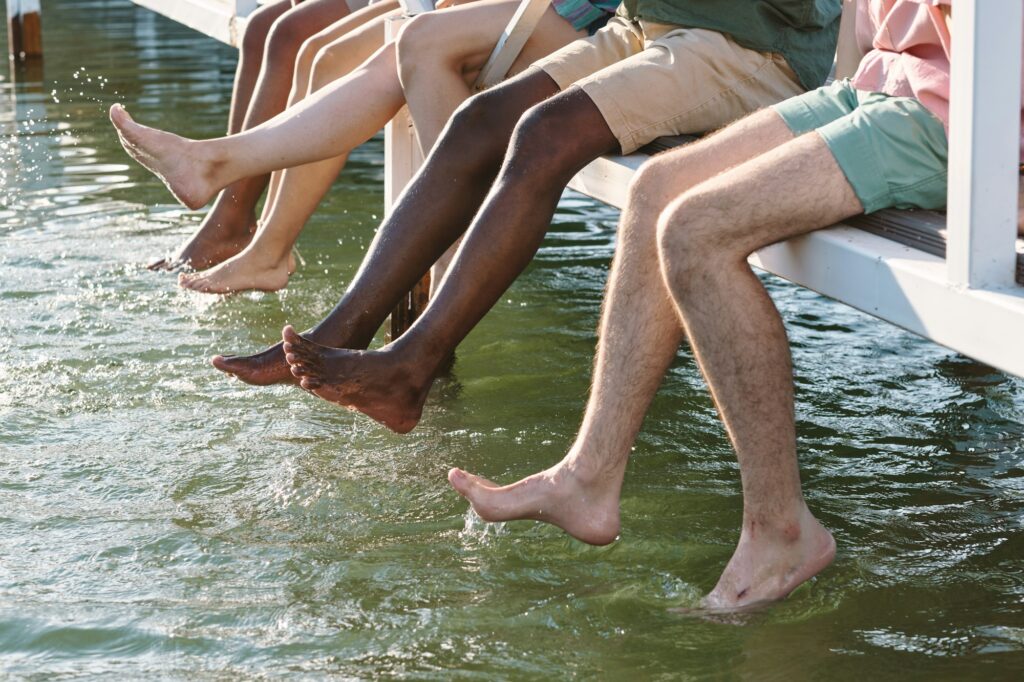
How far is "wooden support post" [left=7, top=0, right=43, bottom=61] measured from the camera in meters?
10.5

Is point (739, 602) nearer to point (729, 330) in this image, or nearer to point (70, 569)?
point (729, 330)

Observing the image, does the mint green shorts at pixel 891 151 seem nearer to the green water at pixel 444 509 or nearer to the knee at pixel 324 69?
the green water at pixel 444 509

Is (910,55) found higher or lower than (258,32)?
higher

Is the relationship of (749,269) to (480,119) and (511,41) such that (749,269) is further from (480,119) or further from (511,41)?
(511,41)

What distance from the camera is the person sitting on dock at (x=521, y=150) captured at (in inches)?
117


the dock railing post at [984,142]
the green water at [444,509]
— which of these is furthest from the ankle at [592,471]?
the dock railing post at [984,142]

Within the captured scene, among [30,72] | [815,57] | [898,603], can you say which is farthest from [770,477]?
[30,72]

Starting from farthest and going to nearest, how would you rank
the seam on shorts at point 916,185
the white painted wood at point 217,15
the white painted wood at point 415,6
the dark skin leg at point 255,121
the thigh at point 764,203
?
Result: the white painted wood at point 217,15
the dark skin leg at point 255,121
the white painted wood at point 415,6
the seam on shorts at point 916,185
the thigh at point 764,203

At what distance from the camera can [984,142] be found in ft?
7.25

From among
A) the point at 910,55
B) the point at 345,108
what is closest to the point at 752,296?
the point at 910,55

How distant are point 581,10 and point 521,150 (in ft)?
2.60

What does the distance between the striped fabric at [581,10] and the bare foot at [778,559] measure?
1590 mm

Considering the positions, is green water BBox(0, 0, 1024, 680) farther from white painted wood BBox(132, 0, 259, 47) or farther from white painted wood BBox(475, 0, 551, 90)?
white painted wood BBox(132, 0, 259, 47)

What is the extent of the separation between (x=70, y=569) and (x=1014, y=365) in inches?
70.1
